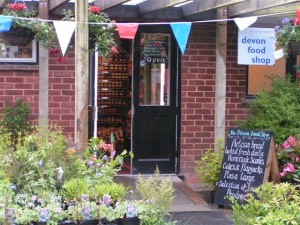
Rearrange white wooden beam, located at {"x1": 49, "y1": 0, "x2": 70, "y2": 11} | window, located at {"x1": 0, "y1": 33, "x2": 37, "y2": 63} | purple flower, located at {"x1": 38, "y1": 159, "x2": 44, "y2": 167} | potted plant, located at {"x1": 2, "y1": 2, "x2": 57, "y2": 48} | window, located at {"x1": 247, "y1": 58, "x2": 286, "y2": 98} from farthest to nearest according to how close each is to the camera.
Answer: window, located at {"x1": 247, "y1": 58, "x2": 286, "y2": 98} < window, located at {"x1": 0, "y1": 33, "x2": 37, "y2": 63} < white wooden beam, located at {"x1": 49, "y1": 0, "x2": 70, "y2": 11} < potted plant, located at {"x1": 2, "y1": 2, "x2": 57, "y2": 48} < purple flower, located at {"x1": 38, "y1": 159, "x2": 44, "y2": 167}

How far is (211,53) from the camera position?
350 inches

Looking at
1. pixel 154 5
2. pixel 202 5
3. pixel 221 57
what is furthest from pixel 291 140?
pixel 154 5

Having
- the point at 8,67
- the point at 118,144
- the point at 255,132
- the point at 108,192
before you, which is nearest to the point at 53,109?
the point at 8,67

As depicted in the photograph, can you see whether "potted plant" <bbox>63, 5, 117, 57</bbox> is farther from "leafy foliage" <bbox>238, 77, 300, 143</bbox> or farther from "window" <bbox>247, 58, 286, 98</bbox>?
"window" <bbox>247, 58, 286, 98</bbox>

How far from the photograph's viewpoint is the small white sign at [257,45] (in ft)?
26.0

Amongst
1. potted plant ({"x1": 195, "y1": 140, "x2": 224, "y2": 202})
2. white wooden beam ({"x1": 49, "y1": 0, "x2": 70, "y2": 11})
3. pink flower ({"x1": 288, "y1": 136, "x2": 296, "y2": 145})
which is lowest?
potted plant ({"x1": 195, "y1": 140, "x2": 224, "y2": 202})

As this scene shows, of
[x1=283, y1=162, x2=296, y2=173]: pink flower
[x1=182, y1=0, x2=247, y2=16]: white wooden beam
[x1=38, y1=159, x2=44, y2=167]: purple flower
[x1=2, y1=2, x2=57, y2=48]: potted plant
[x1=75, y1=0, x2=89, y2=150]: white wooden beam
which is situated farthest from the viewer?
[x1=182, y1=0, x2=247, y2=16]: white wooden beam

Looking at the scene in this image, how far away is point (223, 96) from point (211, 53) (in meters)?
1.39

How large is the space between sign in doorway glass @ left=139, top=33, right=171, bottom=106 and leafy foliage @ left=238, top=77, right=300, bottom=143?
1.53 metres

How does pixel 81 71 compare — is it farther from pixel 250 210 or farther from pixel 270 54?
pixel 270 54

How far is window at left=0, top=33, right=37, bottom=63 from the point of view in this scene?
8250mm

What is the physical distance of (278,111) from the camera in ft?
24.4

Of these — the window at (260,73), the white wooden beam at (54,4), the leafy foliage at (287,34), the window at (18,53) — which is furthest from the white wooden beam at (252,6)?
the window at (18,53)

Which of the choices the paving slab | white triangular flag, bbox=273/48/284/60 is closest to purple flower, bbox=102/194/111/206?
the paving slab
